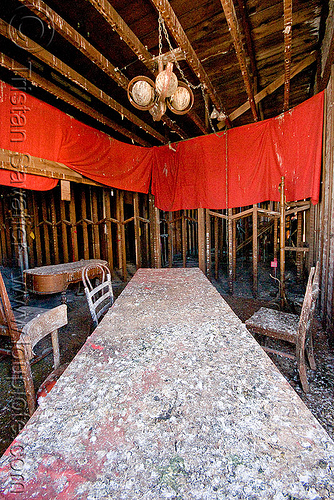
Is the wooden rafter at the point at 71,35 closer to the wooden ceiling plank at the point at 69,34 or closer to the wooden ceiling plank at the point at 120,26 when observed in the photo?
the wooden ceiling plank at the point at 69,34

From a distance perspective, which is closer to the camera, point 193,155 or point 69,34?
point 69,34

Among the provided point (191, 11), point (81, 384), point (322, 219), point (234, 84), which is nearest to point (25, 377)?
point (81, 384)

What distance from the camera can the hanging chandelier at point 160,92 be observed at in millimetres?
2002

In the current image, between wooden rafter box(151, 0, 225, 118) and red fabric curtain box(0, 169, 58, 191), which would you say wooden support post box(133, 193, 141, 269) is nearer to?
red fabric curtain box(0, 169, 58, 191)

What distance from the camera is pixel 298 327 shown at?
187cm

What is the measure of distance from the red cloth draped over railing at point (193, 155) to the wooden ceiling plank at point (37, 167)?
0.12 meters

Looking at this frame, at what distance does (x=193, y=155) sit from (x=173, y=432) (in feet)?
15.8

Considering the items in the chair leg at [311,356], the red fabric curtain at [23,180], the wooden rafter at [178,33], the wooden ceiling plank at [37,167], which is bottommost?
the chair leg at [311,356]

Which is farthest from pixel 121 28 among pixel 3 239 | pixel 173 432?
pixel 3 239

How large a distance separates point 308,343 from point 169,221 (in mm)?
3862

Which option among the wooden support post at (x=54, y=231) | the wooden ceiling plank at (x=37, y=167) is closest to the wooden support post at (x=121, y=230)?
the wooden ceiling plank at (x=37, y=167)

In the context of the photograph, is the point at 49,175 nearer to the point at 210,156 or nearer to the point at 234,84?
the point at 210,156

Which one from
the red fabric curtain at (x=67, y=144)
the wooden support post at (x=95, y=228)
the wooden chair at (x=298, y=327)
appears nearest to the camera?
the wooden chair at (x=298, y=327)

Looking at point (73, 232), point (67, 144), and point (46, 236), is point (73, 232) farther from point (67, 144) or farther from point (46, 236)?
point (67, 144)
